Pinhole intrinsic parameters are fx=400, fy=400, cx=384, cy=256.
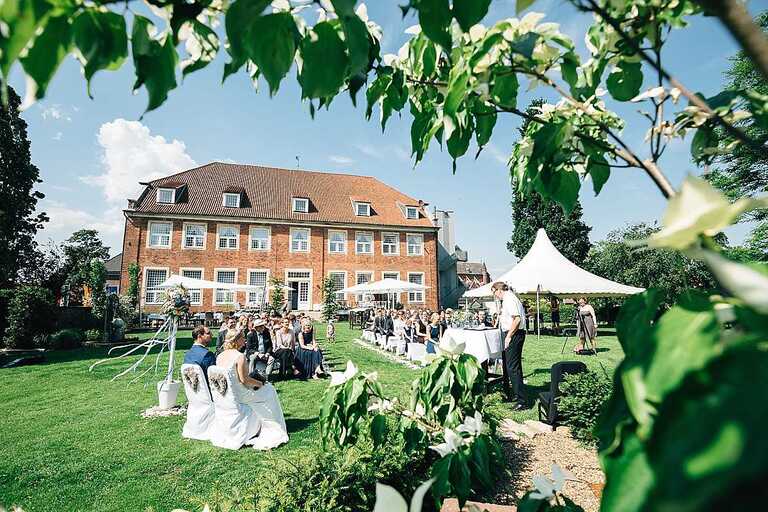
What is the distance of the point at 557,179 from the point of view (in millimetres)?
1378

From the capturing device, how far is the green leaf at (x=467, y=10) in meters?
0.83

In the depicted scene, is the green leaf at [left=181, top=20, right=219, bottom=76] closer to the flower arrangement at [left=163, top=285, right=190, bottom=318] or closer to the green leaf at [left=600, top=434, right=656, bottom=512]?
the green leaf at [left=600, top=434, right=656, bottom=512]

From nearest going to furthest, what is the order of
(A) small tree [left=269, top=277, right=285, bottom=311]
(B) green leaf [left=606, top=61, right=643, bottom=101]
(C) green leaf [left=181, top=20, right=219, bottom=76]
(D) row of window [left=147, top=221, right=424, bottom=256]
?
(C) green leaf [left=181, top=20, right=219, bottom=76] → (B) green leaf [left=606, top=61, right=643, bottom=101] → (A) small tree [left=269, top=277, right=285, bottom=311] → (D) row of window [left=147, top=221, right=424, bottom=256]

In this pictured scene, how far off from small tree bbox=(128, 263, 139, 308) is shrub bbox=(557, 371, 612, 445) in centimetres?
2548

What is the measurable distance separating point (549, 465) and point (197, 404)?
17.5ft

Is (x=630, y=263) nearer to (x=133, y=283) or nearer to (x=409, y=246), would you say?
(x=409, y=246)

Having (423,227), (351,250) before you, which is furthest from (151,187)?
(423,227)

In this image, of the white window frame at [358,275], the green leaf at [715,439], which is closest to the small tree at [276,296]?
the white window frame at [358,275]

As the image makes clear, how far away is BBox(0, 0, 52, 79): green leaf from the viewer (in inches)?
22.8

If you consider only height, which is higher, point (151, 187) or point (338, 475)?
point (151, 187)

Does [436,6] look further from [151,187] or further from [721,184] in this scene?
[151,187]

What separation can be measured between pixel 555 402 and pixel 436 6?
6.31 meters

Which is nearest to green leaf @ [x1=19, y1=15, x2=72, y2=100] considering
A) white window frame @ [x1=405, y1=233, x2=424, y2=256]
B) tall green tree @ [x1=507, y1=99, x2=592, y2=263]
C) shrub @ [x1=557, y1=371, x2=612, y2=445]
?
shrub @ [x1=557, y1=371, x2=612, y2=445]

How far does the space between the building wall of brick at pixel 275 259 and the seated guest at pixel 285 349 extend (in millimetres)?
18154
